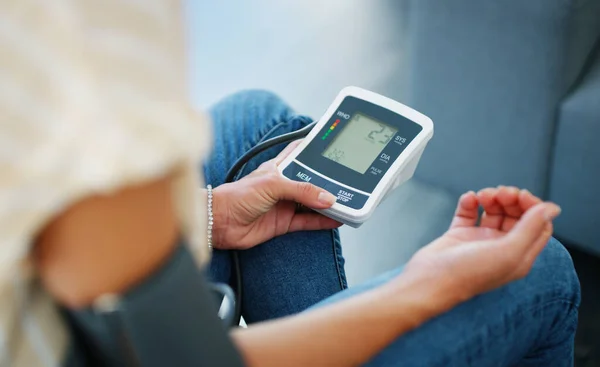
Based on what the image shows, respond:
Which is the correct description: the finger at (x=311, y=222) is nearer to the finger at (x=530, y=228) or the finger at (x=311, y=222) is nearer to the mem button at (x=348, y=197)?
the mem button at (x=348, y=197)

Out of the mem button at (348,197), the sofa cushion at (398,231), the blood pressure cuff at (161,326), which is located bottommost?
the sofa cushion at (398,231)

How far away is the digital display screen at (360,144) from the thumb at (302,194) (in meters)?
0.07

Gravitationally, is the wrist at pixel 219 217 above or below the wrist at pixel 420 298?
below

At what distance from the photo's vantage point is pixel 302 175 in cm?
89

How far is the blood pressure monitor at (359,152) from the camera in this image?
87 centimetres

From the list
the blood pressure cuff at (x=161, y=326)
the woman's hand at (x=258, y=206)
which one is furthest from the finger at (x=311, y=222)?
the blood pressure cuff at (x=161, y=326)

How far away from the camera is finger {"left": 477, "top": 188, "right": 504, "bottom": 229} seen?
0.71 metres

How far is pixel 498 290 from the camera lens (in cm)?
65

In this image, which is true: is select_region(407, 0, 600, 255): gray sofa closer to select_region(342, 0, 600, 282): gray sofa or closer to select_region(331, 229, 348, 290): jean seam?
select_region(342, 0, 600, 282): gray sofa

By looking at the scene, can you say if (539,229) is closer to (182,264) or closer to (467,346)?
(467,346)

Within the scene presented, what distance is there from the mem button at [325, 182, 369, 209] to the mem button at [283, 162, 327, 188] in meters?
0.01

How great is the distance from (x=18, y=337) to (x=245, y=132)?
51 cm

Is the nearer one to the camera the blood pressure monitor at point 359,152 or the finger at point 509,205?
the finger at point 509,205

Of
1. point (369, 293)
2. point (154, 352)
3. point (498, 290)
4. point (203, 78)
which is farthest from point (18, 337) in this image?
point (203, 78)
